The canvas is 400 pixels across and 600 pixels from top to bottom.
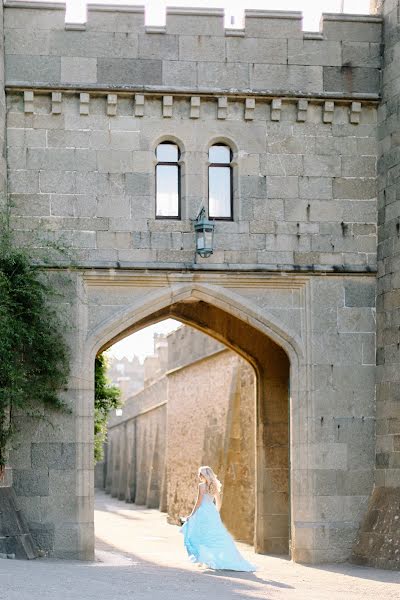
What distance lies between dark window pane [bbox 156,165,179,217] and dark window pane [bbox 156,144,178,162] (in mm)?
90

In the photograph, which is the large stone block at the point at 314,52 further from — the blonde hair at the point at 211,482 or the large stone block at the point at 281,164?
the blonde hair at the point at 211,482

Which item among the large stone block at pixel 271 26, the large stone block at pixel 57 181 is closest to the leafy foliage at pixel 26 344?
the large stone block at pixel 57 181

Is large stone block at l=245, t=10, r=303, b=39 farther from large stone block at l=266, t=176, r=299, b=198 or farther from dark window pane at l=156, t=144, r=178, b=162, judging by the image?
large stone block at l=266, t=176, r=299, b=198

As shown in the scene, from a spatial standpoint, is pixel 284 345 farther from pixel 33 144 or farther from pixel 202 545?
pixel 33 144

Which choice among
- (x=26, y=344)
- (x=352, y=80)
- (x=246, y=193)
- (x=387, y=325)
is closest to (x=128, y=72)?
(x=246, y=193)

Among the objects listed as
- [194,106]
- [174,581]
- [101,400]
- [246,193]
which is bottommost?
[174,581]

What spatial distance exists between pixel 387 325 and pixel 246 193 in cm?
242

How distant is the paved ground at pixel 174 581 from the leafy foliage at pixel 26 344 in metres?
1.86

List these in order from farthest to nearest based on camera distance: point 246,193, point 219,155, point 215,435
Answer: point 215,435, point 219,155, point 246,193

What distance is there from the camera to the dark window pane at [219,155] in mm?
15352

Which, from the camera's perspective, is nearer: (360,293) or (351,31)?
(360,293)

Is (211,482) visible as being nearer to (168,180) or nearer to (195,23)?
(168,180)

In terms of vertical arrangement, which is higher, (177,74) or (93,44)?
(93,44)

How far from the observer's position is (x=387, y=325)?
587 inches
